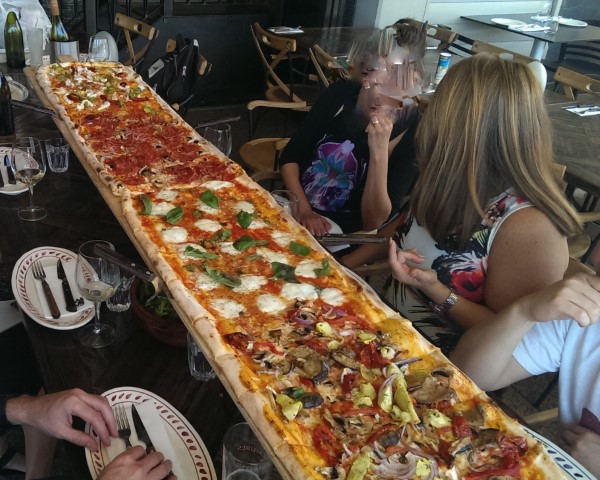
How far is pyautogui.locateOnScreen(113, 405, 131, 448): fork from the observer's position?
1176 mm

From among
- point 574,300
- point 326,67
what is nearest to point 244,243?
point 574,300

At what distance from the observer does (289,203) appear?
191 centimetres

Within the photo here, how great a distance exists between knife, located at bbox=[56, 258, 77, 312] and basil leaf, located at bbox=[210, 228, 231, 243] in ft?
1.37

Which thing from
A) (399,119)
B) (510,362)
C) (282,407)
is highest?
(399,119)

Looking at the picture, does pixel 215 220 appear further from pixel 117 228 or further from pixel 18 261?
pixel 18 261

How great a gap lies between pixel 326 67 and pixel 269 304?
301cm

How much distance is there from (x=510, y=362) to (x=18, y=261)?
4.51 ft

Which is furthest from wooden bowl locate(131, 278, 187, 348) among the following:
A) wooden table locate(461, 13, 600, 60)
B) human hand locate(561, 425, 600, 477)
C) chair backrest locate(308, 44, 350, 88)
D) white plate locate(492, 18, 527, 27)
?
white plate locate(492, 18, 527, 27)

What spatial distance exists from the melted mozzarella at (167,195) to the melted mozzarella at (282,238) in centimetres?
40

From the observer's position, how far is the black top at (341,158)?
99.7 inches

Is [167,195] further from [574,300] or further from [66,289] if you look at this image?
[574,300]

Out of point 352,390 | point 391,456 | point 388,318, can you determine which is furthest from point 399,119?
point 391,456

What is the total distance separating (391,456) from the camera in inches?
43.4

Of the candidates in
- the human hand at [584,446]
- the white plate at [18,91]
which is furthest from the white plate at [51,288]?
the white plate at [18,91]
